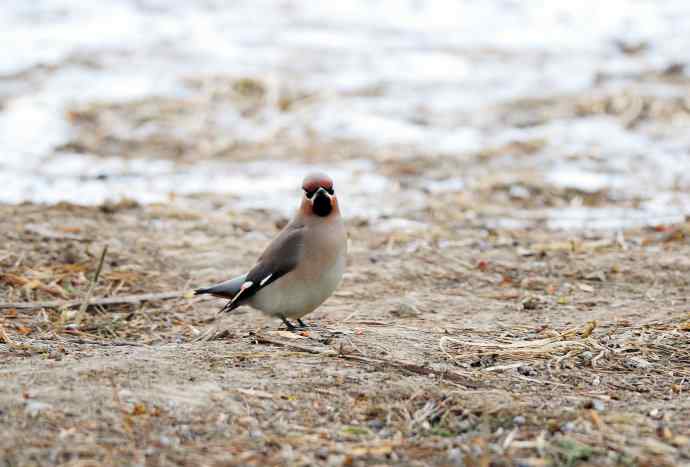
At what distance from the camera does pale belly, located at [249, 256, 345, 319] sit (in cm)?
467

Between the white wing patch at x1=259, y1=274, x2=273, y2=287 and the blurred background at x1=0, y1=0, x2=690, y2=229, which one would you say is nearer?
the white wing patch at x1=259, y1=274, x2=273, y2=287

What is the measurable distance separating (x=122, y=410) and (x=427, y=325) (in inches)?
75.6

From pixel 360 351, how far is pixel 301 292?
2.04ft

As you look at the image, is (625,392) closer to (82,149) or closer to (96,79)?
(82,149)

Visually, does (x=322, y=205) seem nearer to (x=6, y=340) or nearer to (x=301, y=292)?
(x=301, y=292)

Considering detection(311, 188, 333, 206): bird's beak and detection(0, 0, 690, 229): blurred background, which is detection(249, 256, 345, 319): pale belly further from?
detection(0, 0, 690, 229): blurred background

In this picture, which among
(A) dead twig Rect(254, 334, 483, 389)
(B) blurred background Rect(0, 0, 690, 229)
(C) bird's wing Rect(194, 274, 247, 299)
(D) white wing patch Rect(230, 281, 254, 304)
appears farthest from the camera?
(B) blurred background Rect(0, 0, 690, 229)

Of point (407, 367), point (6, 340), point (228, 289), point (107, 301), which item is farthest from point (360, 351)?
point (107, 301)

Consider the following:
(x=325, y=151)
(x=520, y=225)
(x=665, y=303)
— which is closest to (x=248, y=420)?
(x=665, y=303)

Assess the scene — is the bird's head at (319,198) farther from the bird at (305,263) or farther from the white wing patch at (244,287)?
the white wing patch at (244,287)

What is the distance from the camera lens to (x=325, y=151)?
9180 mm

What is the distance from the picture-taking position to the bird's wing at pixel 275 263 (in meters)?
4.73

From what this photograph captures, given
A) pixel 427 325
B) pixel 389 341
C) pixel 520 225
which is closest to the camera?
pixel 389 341

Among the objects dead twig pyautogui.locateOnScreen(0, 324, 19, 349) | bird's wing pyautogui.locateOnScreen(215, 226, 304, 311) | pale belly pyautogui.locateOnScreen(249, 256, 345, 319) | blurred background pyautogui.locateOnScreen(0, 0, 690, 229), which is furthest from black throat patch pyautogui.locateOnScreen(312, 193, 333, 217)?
blurred background pyautogui.locateOnScreen(0, 0, 690, 229)
